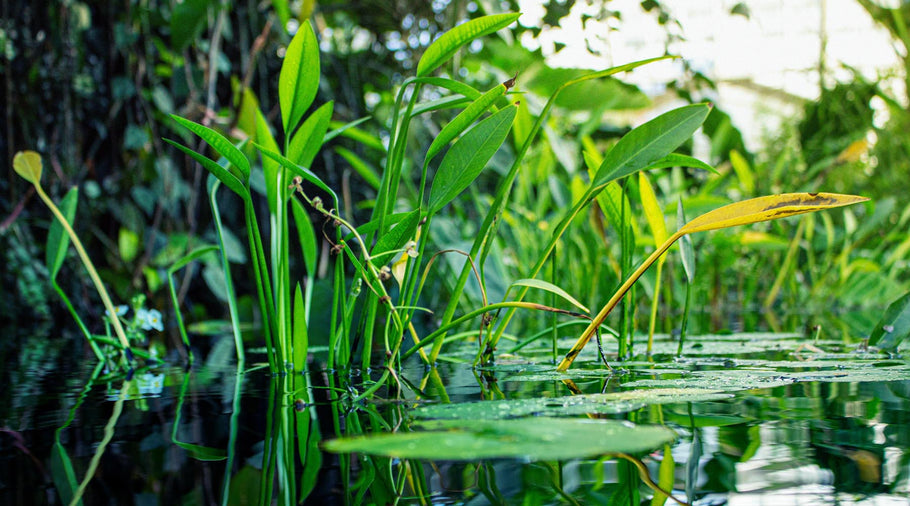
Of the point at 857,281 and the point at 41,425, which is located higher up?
the point at 857,281

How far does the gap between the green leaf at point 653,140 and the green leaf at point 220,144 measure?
0.32 metres

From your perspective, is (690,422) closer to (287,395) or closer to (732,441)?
(732,441)

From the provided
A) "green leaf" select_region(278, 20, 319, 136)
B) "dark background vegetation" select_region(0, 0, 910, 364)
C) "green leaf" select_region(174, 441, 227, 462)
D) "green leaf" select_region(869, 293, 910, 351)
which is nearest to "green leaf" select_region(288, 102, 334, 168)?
"green leaf" select_region(278, 20, 319, 136)

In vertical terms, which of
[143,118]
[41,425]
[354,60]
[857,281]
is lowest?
[41,425]

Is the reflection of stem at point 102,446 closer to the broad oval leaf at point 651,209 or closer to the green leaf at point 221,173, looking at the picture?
the green leaf at point 221,173

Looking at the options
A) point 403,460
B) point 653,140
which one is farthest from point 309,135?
point 403,460

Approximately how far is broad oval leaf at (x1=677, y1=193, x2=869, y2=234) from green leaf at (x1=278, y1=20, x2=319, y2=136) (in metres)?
0.36

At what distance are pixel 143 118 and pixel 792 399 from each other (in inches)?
67.8

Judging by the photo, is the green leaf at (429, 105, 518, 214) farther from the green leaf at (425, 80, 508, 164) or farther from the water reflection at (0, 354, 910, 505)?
the water reflection at (0, 354, 910, 505)

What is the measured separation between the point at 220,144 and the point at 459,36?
23 centimetres

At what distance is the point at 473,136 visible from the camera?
0.63 metres

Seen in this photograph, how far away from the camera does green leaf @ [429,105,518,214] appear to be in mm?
616

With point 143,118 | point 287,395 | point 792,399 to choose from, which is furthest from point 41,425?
point 143,118

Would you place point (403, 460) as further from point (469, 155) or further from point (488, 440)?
point (469, 155)
